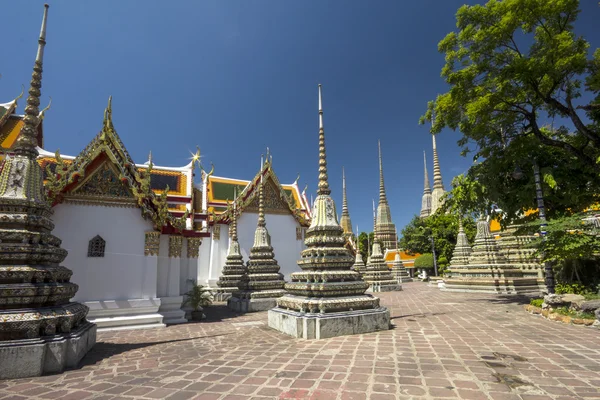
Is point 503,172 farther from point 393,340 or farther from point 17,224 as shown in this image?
point 17,224

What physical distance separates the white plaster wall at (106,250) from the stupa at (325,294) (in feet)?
14.4

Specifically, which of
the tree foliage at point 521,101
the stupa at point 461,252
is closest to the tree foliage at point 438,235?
the stupa at point 461,252

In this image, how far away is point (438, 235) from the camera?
117ft

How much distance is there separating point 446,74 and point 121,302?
12.7 metres

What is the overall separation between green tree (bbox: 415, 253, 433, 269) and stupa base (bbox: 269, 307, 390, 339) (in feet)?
98.6

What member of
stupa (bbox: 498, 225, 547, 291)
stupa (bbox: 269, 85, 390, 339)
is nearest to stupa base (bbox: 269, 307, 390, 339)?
stupa (bbox: 269, 85, 390, 339)

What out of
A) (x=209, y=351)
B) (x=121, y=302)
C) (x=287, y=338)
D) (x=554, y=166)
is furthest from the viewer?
(x=554, y=166)

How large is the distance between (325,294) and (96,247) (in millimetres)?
6538

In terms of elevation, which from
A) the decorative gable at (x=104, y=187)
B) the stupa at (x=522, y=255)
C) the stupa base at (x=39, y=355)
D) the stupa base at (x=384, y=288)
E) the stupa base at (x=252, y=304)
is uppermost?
the decorative gable at (x=104, y=187)

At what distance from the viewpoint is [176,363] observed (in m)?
4.93

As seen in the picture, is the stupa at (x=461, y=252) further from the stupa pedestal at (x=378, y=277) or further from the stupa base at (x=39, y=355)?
the stupa base at (x=39, y=355)

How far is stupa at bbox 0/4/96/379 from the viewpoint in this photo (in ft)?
14.6

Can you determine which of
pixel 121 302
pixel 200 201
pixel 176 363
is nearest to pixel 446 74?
pixel 176 363

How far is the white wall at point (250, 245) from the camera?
19203 millimetres
